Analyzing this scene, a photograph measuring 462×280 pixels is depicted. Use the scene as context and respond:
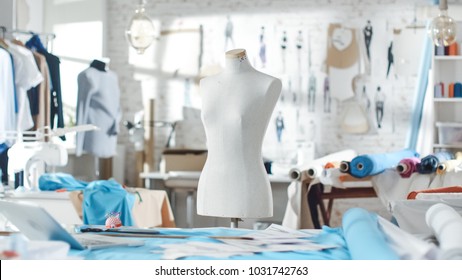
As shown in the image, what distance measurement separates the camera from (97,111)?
8.10 metres

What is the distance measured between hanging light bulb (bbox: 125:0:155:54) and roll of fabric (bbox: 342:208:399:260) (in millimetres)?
4614

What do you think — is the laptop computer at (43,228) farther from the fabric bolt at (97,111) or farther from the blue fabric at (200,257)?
the fabric bolt at (97,111)

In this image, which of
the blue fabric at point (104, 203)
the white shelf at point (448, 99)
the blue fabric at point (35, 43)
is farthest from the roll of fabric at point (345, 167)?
the blue fabric at point (35, 43)

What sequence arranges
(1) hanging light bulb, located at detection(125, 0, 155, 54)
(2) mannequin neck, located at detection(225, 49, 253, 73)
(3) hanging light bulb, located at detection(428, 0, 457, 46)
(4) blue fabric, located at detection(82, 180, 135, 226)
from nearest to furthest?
1. (2) mannequin neck, located at detection(225, 49, 253, 73)
2. (4) blue fabric, located at detection(82, 180, 135, 226)
3. (3) hanging light bulb, located at detection(428, 0, 457, 46)
4. (1) hanging light bulb, located at detection(125, 0, 155, 54)

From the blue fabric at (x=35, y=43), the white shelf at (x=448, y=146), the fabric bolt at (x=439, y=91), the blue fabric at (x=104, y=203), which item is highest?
the blue fabric at (x=35, y=43)

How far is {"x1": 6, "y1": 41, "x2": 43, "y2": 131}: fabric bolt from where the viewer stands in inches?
252

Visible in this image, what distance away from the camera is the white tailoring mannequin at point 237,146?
3.94 meters

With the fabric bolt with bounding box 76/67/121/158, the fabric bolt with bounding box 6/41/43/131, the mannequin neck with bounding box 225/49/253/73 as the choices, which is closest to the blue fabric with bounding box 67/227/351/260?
the mannequin neck with bounding box 225/49/253/73

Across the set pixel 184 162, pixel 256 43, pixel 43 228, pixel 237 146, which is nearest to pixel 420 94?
pixel 256 43

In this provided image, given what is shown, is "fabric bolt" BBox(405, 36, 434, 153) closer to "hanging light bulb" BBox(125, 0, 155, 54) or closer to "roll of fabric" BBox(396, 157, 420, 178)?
"roll of fabric" BBox(396, 157, 420, 178)

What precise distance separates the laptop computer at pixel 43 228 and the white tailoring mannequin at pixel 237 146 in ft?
3.83

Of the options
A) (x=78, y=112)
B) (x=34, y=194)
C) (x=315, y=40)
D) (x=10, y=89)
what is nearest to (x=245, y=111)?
(x=34, y=194)

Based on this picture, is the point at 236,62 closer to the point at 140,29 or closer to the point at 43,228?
the point at 43,228

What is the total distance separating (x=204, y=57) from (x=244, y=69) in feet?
16.5
